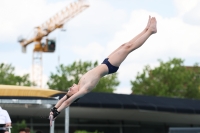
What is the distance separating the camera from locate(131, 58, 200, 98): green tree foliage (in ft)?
201

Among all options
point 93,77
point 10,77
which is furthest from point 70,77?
point 93,77

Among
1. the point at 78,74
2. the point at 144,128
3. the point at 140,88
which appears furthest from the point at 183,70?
the point at 144,128

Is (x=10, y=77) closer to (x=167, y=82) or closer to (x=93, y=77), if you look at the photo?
(x=167, y=82)

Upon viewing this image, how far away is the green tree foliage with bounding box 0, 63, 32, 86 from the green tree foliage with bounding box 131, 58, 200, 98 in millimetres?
12495

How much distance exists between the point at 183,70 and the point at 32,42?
1857 inches

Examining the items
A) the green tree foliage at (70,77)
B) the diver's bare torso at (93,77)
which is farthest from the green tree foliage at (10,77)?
the diver's bare torso at (93,77)

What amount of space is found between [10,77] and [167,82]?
1767cm

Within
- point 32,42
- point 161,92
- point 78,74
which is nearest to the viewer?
point 161,92

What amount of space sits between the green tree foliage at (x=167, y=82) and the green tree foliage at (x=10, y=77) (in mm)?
12495

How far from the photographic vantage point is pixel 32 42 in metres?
107

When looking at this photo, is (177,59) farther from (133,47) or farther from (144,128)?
(133,47)

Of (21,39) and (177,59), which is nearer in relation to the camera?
(177,59)

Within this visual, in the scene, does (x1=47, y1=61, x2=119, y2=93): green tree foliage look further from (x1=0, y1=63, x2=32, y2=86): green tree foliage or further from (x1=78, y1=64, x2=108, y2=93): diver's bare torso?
(x1=78, y1=64, x2=108, y2=93): diver's bare torso

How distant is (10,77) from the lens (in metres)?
60.5
